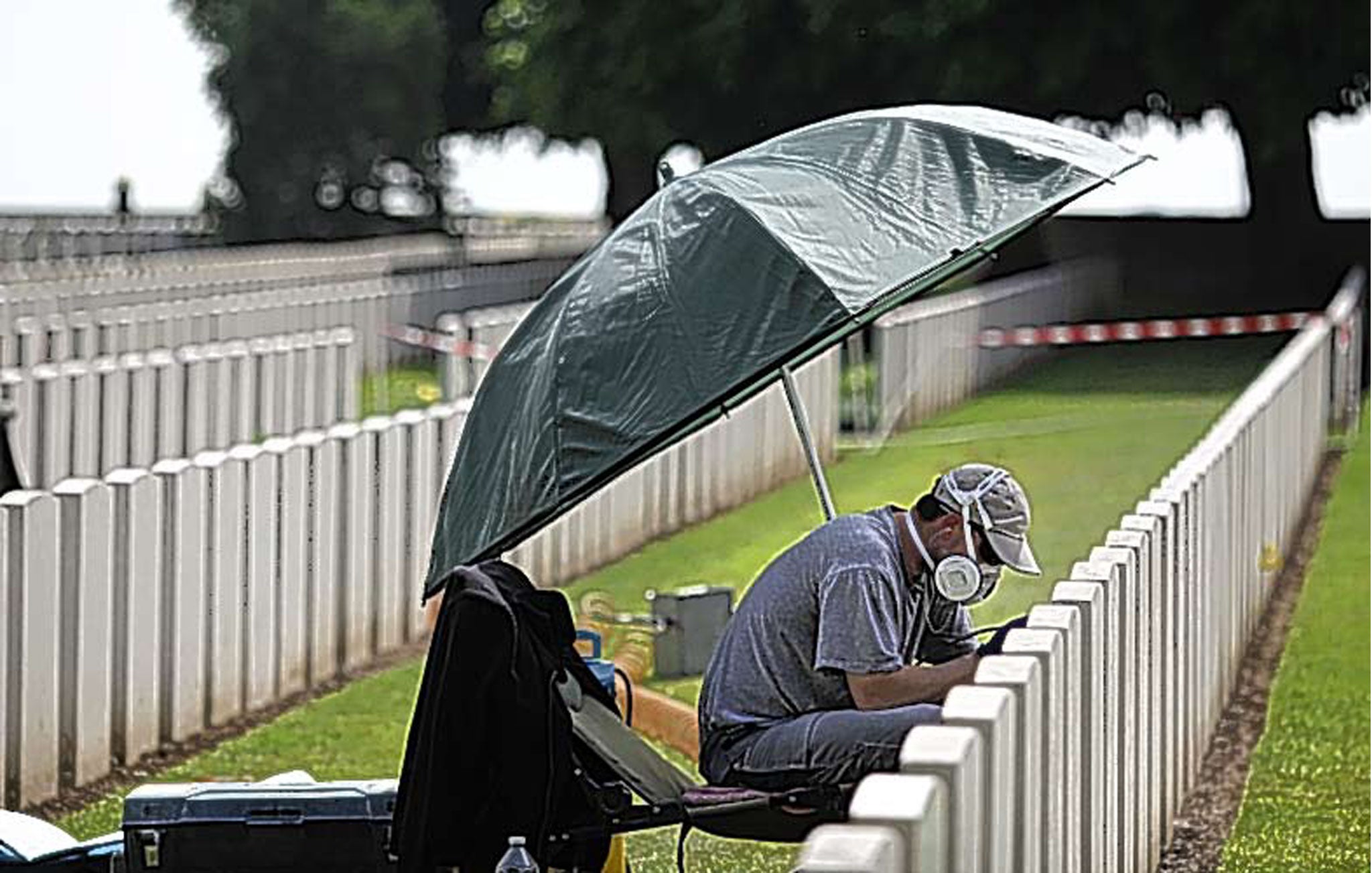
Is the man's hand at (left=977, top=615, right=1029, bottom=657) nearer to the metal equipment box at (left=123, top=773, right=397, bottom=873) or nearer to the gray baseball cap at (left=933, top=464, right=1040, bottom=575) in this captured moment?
the gray baseball cap at (left=933, top=464, right=1040, bottom=575)

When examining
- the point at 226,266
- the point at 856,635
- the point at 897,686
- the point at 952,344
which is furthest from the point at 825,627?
the point at 226,266

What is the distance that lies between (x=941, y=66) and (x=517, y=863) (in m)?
25.8

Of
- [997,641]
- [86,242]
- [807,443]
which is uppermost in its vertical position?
[86,242]

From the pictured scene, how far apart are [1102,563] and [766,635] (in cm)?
78

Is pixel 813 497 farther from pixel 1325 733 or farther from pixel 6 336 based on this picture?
pixel 1325 733

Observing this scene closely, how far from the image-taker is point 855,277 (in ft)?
21.8

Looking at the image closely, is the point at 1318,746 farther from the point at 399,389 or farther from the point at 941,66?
the point at 941,66

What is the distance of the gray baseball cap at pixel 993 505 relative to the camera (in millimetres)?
6523

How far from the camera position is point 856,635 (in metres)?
6.48

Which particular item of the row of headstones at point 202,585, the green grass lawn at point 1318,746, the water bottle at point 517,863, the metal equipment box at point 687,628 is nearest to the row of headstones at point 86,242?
the green grass lawn at point 1318,746

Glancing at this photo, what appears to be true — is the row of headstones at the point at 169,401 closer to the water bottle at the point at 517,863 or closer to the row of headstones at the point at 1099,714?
the row of headstones at the point at 1099,714

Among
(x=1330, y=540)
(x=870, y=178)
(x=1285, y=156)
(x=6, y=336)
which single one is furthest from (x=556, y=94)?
(x=870, y=178)

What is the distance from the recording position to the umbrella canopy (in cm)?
649

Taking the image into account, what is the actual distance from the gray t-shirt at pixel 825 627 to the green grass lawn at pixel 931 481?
5.18 ft
